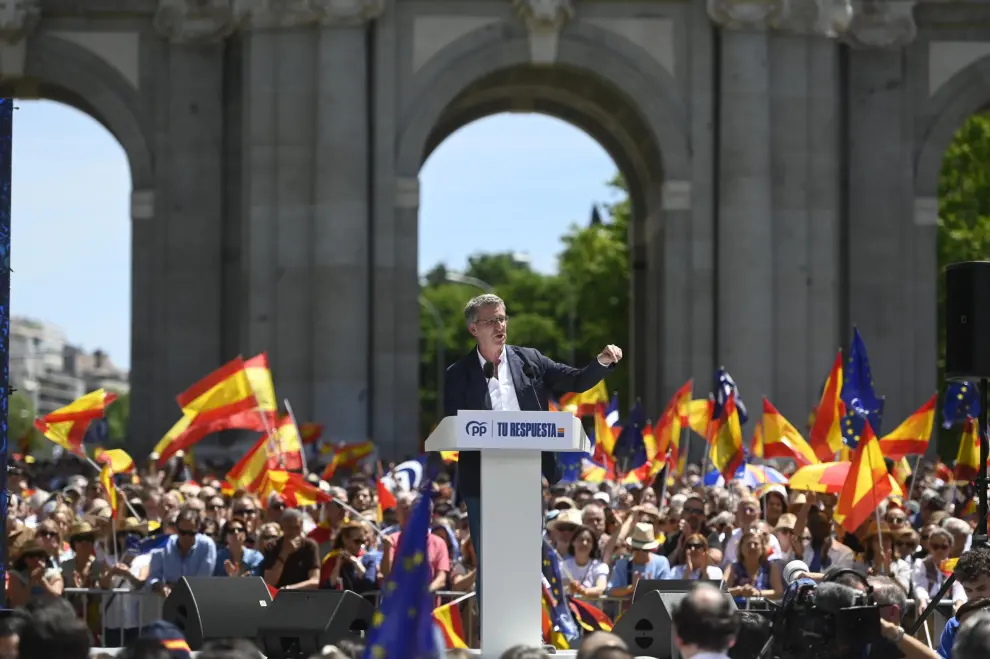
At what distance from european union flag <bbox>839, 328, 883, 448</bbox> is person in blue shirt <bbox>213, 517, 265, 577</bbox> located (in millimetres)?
8599

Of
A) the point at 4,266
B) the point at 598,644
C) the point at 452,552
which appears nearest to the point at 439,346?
the point at 452,552

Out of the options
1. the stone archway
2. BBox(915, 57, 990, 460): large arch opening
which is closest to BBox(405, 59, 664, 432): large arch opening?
the stone archway

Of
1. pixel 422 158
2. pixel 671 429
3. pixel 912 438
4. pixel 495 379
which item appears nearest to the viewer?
pixel 495 379

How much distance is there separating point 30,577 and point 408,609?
6.78 metres

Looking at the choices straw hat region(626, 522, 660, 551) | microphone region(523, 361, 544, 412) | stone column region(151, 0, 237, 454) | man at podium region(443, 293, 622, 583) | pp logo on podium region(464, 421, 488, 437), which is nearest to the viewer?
pp logo on podium region(464, 421, 488, 437)

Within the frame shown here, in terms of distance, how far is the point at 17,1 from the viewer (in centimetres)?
4194

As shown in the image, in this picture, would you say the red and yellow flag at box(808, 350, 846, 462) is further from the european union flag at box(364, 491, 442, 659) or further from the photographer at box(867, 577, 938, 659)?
the european union flag at box(364, 491, 442, 659)

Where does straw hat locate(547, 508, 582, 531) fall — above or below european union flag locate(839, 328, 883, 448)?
below

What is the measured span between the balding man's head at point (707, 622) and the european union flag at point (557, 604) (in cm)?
460

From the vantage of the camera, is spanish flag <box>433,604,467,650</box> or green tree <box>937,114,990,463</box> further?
green tree <box>937,114,990,463</box>

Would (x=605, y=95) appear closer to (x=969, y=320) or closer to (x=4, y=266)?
(x=969, y=320)

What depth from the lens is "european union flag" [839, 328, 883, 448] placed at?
25766 millimetres

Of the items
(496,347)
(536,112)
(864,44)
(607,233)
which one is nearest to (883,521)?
(496,347)

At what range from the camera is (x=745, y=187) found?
40.6m
